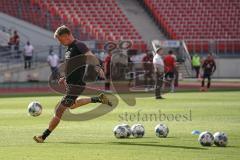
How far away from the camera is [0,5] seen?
50.3 m

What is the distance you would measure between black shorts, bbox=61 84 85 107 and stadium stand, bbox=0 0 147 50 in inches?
1333

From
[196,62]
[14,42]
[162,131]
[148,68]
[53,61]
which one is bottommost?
[196,62]

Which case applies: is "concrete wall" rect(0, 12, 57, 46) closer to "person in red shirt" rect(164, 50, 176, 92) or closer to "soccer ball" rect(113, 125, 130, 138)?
"person in red shirt" rect(164, 50, 176, 92)

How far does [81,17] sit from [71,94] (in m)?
36.1

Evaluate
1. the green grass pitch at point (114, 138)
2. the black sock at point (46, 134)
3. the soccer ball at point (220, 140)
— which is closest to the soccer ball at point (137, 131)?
the green grass pitch at point (114, 138)

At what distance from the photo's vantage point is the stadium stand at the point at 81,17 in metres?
50.1

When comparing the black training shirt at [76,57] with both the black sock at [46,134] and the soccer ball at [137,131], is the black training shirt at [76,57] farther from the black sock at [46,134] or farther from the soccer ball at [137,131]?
the soccer ball at [137,131]

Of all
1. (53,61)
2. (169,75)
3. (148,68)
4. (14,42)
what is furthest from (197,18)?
(169,75)

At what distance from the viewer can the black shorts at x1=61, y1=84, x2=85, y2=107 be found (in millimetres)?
15961

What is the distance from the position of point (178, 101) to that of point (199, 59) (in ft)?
66.5

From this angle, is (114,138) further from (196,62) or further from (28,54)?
(196,62)

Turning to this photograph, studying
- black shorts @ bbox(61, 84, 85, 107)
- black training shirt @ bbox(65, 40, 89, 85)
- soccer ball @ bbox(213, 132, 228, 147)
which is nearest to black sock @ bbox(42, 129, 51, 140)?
black shorts @ bbox(61, 84, 85, 107)

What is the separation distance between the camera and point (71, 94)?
1606 cm

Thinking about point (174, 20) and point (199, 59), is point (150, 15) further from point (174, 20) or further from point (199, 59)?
point (199, 59)
